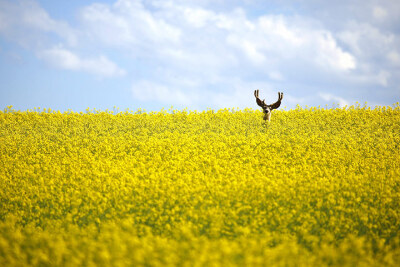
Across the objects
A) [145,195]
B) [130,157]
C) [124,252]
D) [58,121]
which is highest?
[58,121]

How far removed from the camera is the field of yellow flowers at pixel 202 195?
5.01m

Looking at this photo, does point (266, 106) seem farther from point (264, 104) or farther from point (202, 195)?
point (202, 195)

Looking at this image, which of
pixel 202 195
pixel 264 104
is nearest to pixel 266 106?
pixel 264 104

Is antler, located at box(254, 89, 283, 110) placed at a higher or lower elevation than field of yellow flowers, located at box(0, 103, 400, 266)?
higher

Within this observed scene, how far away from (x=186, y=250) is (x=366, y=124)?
13924mm

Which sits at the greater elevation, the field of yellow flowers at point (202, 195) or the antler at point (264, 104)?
the antler at point (264, 104)

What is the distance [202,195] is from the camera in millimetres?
7473

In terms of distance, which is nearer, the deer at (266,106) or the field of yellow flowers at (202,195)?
the field of yellow flowers at (202,195)

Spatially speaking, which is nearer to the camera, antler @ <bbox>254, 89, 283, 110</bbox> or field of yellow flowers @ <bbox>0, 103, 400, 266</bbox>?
field of yellow flowers @ <bbox>0, 103, 400, 266</bbox>

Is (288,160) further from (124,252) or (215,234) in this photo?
(124,252)

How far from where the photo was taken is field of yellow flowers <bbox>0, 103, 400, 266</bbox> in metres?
5.01

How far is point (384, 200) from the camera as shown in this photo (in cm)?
752

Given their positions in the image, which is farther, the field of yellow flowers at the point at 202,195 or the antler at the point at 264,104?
the antler at the point at 264,104

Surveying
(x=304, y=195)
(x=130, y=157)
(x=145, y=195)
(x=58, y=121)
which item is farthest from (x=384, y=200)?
(x=58, y=121)
